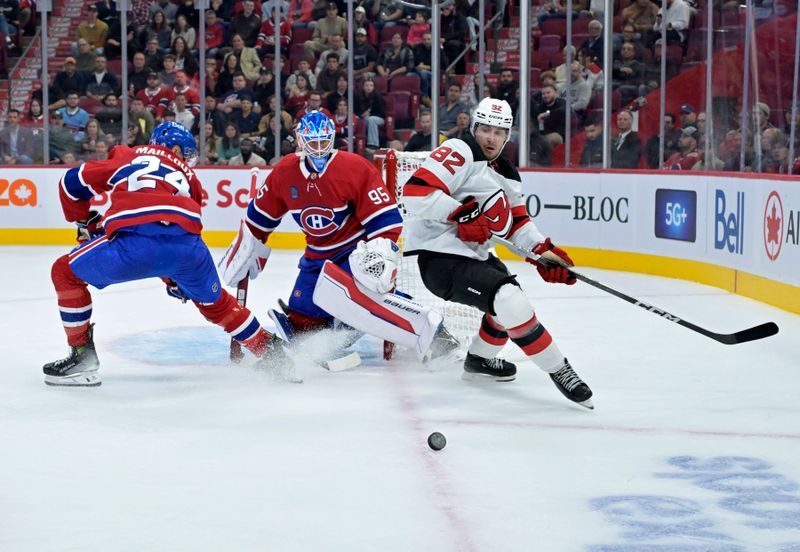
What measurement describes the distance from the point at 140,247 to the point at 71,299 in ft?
1.02

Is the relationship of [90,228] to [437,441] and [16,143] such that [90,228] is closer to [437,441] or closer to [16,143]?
[437,441]

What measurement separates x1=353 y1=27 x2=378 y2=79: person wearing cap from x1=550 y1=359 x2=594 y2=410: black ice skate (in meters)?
5.79

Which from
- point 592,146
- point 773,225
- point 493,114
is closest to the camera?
point 493,114

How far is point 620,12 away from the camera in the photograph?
24.5ft

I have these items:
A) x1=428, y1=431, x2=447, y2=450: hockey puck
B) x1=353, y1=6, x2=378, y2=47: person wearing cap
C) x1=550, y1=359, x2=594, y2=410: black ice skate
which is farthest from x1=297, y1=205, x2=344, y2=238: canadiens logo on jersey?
x1=353, y1=6, x2=378, y2=47: person wearing cap

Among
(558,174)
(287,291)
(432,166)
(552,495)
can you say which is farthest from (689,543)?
(558,174)

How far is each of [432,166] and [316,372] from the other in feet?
2.85

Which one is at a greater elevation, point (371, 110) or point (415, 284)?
point (371, 110)

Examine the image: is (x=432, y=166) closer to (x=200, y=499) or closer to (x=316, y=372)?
(x=316, y=372)

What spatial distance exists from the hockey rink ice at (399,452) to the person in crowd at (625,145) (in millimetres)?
2666

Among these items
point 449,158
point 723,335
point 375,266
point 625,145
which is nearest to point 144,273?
point 375,266

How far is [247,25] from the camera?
9.28 meters

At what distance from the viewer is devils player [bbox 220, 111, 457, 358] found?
159 inches

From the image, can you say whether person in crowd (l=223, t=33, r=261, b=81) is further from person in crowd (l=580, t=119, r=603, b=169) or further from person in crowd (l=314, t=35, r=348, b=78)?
person in crowd (l=580, t=119, r=603, b=169)
